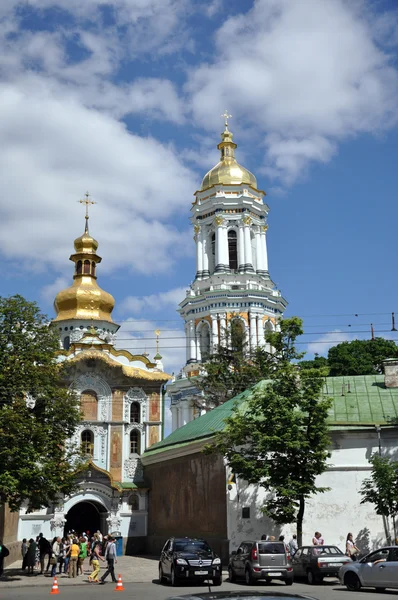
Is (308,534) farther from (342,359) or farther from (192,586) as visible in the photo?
(342,359)

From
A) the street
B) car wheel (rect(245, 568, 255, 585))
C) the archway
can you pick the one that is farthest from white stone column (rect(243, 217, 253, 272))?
car wheel (rect(245, 568, 255, 585))

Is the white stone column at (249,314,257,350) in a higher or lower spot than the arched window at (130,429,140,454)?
higher

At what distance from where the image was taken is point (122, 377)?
4397 centimetres

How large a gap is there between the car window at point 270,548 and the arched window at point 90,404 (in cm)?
2293

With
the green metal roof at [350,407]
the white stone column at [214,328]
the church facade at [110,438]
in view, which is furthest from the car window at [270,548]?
the white stone column at [214,328]

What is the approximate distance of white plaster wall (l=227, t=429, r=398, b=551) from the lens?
2884 cm

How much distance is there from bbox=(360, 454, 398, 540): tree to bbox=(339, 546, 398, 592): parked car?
729 centimetres

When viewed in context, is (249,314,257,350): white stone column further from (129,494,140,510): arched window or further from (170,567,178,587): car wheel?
(170,567,178,587): car wheel

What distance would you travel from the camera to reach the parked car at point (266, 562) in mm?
21016

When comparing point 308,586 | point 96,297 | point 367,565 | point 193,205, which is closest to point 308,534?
point 308,586

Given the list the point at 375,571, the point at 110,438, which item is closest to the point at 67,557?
the point at 375,571

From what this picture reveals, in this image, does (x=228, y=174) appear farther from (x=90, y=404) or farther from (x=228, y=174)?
(x=90, y=404)

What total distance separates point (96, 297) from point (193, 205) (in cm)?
1899

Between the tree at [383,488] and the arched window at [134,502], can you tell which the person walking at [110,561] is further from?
the arched window at [134,502]
